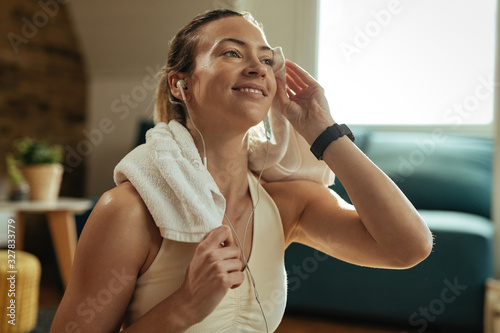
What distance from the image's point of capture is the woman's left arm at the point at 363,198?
0.54 metres

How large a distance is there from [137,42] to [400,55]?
34 centimetres

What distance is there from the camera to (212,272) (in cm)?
45

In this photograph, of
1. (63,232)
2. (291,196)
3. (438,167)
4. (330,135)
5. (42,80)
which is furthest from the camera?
(42,80)

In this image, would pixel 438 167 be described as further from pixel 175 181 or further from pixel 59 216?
pixel 59 216

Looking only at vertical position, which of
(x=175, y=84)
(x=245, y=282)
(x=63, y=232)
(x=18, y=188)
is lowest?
(x=63, y=232)

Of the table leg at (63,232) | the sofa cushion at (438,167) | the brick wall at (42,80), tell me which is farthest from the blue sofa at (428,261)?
the brick wall at (42,80)

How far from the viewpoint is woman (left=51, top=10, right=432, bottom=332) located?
0.48m

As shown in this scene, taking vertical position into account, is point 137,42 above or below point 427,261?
above

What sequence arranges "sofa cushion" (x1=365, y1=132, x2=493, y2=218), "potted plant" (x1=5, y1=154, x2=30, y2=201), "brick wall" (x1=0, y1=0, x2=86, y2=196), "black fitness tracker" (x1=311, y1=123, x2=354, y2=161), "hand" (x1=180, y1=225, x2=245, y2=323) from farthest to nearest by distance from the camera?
1. "brick wall" (x1=0, y1=0, x2=86, y2=196)
2. "potted plant" (x1=5, y1=154, x2=30, y2=201)
3. "sofa cushion" (x1=365, y1=132, x2=493, y2=218)
4. "black fitness tracker" (x1=311, y1=123, x2=354, y2=161)
5. "hand" (x1=180, y1=225, x2=245, y2=323)

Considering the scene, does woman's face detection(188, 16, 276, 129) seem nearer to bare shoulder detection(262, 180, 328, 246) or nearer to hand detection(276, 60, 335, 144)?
hand detection(276, 60, 335, 144)

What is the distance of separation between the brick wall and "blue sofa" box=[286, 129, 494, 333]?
1.65 metres

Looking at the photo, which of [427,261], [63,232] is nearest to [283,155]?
[427,261]

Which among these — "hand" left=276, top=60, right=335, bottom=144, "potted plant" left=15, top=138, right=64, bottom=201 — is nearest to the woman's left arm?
"hand" left=276, top=60, right=335, bottom=144

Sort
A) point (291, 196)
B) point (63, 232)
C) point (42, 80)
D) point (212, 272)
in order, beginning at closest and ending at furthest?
1. point (212, 272)
2. point (291, 196)
3. point (63, 232)
4. point (42, 80)
